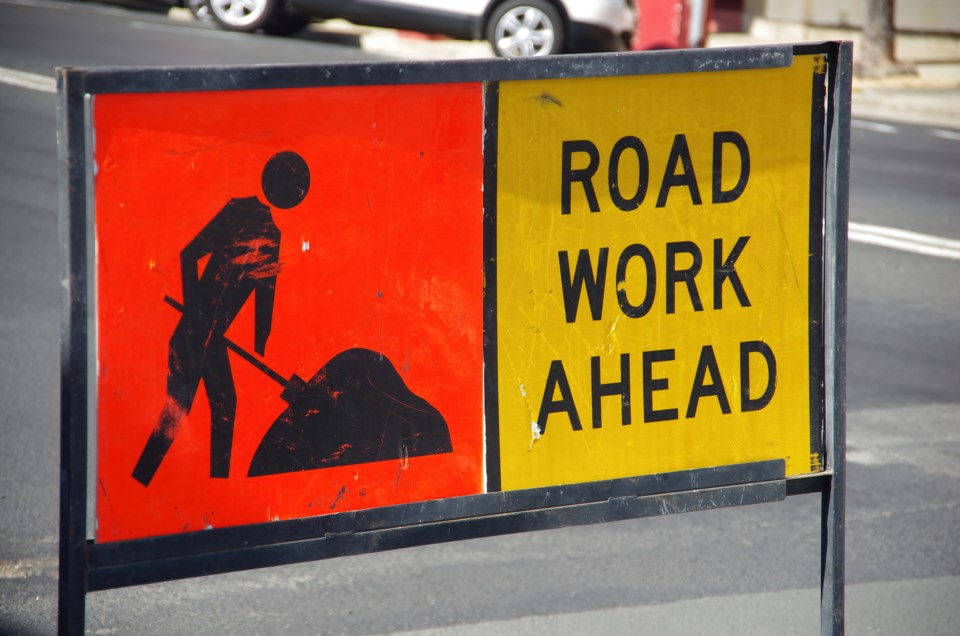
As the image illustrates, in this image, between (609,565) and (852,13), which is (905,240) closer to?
(609,565)

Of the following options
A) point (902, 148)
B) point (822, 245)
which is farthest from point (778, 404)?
point (902, 148)

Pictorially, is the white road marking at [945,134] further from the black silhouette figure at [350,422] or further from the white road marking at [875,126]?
the black silhouette figure at [350,422]

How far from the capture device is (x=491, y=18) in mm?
15094

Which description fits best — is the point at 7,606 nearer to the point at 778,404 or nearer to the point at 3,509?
the point at 3,509

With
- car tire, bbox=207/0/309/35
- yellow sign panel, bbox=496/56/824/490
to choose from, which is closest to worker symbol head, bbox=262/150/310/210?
yellow sign panel, bbox=496/56/824/490

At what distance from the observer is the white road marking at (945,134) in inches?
531

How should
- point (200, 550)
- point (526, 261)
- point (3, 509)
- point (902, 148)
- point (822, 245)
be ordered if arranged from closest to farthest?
point (200, 550) < point (526, 261) < point (822, 245) < point (3, 509) < point (902, 148)

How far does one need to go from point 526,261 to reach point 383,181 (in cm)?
41

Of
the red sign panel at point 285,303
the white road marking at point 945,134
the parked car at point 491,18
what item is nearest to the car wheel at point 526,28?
the parked car at point 491,18

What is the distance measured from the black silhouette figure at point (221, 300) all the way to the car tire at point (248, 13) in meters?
13.5

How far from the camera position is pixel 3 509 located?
4383 millimetres

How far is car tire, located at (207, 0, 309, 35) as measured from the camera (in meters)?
15.4

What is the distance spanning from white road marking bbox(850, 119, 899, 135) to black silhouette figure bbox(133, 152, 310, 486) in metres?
12.1

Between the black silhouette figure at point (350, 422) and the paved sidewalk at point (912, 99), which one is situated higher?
the paved sidewalk at point (912, 99)
